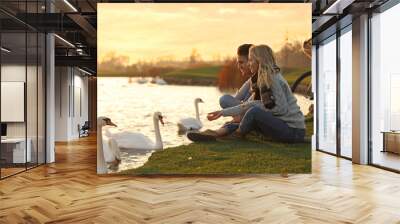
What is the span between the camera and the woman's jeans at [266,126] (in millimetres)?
7039

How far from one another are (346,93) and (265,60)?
3.71 metres

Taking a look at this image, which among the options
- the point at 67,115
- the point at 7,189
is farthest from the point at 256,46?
the point at 67,115

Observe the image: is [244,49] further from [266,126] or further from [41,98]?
[41,98]

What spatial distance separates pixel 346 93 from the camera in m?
9.98

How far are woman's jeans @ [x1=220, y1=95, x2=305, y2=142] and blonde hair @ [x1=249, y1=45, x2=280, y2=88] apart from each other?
0.61 m

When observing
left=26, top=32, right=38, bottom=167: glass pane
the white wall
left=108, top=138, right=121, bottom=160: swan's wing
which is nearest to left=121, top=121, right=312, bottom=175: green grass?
left=108, top=138, right=121, bottom=160: swan's wing

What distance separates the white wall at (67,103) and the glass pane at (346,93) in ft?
34.8

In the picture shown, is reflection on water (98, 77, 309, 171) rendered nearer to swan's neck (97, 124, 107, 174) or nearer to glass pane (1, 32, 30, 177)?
swan's neck (97, 124, 107, 174)

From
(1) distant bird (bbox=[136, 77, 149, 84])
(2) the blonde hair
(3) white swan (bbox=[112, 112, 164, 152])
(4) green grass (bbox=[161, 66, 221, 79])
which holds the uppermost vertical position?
(2) the blonde hair

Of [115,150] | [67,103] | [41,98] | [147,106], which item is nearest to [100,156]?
[115,150]

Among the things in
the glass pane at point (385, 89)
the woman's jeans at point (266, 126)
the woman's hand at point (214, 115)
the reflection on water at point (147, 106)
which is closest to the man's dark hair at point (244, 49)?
the reflection on water at point (147, 106)

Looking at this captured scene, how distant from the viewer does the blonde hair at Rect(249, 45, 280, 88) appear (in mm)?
7105

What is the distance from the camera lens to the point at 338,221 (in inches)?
165

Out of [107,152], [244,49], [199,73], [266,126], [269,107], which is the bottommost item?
[107,152]
